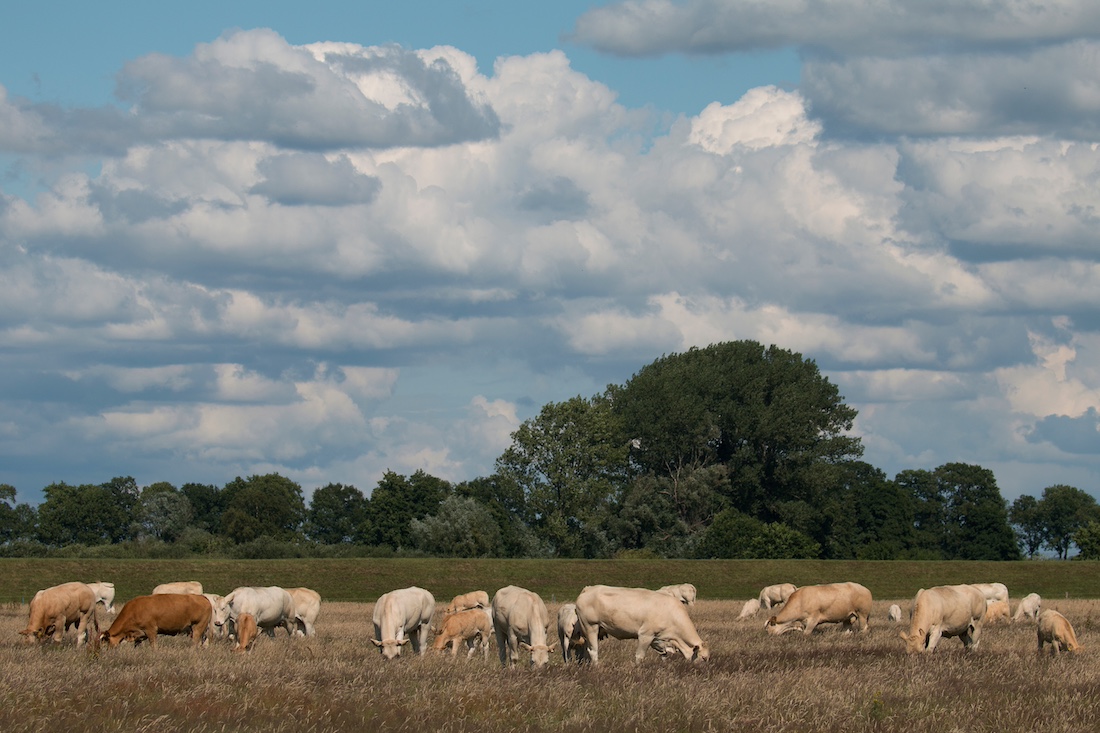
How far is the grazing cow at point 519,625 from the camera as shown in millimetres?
25197

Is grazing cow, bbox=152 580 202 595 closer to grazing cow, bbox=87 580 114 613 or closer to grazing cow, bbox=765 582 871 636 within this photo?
grazing cow, bbox=87 580 114 613

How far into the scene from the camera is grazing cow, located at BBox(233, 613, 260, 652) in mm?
28275

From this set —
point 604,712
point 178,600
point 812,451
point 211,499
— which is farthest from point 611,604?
point 211,499

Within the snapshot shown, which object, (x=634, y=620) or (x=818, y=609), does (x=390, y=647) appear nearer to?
(x=634, y=620)

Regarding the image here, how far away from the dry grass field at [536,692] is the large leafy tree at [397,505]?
314ft

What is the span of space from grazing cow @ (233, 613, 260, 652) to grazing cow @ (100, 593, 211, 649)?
110cm

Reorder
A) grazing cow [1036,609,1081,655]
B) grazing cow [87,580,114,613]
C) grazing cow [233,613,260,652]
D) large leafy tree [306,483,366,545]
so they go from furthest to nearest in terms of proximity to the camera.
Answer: large leafy tree [306,483,366,545]
grazing cow [87,580,114,613]
grazing cow [233,613,260,652]
grazing cow [1036,609,1081,655]

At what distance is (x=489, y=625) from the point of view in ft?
99.3

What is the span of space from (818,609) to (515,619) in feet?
43.2

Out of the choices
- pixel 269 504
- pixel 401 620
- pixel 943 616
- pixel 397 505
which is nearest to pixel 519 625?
pixel 401 620

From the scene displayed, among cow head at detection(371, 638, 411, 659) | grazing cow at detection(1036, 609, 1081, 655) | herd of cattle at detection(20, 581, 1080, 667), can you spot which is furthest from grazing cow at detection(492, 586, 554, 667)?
grazing cow at detection(1036, 609, 1081, 655)

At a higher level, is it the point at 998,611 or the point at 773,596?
the point at 773,596

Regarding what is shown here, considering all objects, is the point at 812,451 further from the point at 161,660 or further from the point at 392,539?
the point at 161,660

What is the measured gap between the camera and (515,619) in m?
26.1
